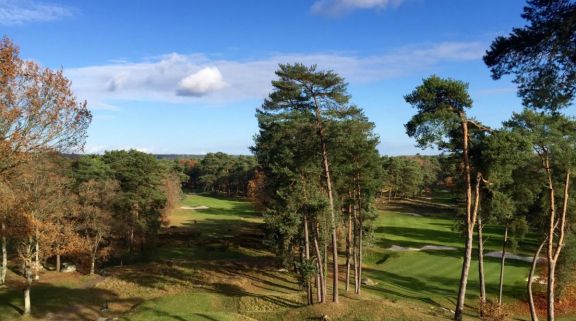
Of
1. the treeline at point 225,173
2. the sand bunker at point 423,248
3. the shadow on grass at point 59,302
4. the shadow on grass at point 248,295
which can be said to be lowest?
the shadow on grass at point 59,302

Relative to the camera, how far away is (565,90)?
1373cm

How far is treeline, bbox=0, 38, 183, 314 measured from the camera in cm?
1338

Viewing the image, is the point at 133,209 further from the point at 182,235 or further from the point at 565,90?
the point at 565,90

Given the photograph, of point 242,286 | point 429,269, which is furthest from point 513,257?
point 242,286

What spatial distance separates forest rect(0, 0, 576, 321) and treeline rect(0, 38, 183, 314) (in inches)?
3.6

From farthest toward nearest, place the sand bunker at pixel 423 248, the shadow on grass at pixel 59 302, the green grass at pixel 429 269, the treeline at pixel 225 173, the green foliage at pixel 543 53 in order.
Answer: the treeline at pixel 225 173, the sand bunker at pixel 423 248, the green grass at pixel 429 269, the shadow on grass at pixel 59 302, the green foliage at pixel 543 53

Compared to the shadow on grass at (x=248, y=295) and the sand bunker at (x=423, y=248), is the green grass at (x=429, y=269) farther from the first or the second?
the shadow on grass at (x=248, y=295)

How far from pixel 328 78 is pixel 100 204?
2930cm

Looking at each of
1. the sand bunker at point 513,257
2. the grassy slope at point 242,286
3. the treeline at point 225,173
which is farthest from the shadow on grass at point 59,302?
the treeline at point 225,173

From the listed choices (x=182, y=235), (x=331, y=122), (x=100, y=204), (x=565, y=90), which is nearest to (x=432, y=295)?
(x=331, y=122)

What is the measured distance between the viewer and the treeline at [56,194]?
13383mm

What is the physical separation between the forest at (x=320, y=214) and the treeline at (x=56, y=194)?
0.30 feet

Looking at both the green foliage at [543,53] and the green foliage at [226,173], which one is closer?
the green foliage at [543,53]

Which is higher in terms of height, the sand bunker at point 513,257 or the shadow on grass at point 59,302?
the sand bunker at point 513,257
